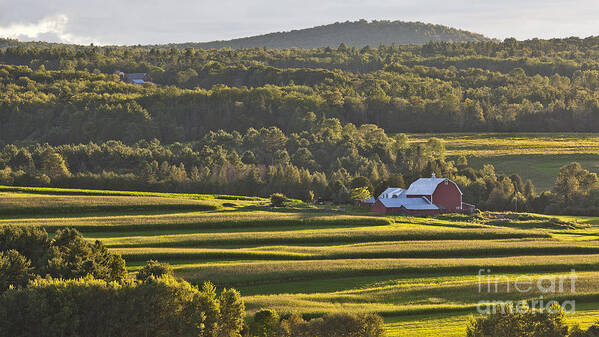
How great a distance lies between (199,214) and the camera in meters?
77.6

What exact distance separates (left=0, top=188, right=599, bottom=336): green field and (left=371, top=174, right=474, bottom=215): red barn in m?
5.34

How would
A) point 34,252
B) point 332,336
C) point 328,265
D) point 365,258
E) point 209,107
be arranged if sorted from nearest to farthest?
point 332,336, point 34,252, point 328,265, point 365,258, point 209,107

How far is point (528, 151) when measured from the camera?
143 meters

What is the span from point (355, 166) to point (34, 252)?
78556 mm

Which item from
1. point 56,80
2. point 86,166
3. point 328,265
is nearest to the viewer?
point 328,265

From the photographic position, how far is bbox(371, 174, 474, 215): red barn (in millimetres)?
92562

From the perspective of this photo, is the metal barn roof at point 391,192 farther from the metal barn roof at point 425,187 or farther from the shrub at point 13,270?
the shrub at point 13,270

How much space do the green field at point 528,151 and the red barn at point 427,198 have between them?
2466cm

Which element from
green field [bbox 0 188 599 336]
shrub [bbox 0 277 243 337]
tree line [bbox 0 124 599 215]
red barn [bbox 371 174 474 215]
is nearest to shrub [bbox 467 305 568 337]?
green field [bbox 0 188 599 336]

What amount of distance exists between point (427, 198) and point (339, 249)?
1304 inches

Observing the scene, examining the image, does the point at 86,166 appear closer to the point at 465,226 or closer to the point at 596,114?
the point at 465,226

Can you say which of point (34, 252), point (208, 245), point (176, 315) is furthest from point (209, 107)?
point (176, 315)

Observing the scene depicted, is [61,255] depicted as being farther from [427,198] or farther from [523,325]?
[427,198]

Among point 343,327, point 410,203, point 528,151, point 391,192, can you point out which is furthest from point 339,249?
point 528,151
